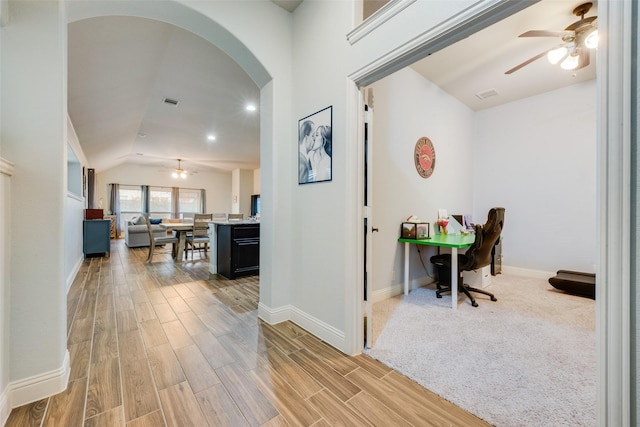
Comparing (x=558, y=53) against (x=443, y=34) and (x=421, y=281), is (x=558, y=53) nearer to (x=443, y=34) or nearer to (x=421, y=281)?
(x=443, y=34)

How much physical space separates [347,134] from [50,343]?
7.08 ft

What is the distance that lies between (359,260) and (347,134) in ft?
3.02

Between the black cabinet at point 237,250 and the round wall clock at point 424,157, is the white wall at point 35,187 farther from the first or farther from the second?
the round wall clock at point 424,157

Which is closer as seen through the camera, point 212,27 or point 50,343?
point 50,343

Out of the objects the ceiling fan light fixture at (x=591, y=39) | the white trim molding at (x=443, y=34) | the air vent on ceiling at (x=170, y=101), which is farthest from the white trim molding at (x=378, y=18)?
the air vent on ceiling at (x=170, y=101)

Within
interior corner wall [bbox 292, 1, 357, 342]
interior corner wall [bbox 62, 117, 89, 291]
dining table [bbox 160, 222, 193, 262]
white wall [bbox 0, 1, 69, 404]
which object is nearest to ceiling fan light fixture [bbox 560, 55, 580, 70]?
interior corner wall [bbox 292, 1, 357, 342]

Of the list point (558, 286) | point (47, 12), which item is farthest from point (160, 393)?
point (558, 286)

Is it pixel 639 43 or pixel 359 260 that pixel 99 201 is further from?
pixel 639 43

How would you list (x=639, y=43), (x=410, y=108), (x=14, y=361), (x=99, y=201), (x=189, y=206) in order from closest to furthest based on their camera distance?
(x=639, y=43) < (x=14, y=361) < (x=410, y=108) < (x=99, y=201) < (x=189, y=206)

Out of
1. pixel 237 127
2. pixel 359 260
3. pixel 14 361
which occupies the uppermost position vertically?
pixel 237 127

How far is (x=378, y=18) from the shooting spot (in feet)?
5.30

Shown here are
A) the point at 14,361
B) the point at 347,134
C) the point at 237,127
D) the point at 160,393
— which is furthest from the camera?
the point at 237,127

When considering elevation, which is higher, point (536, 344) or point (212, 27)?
point (212, 27)

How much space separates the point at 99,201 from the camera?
9.34 m
